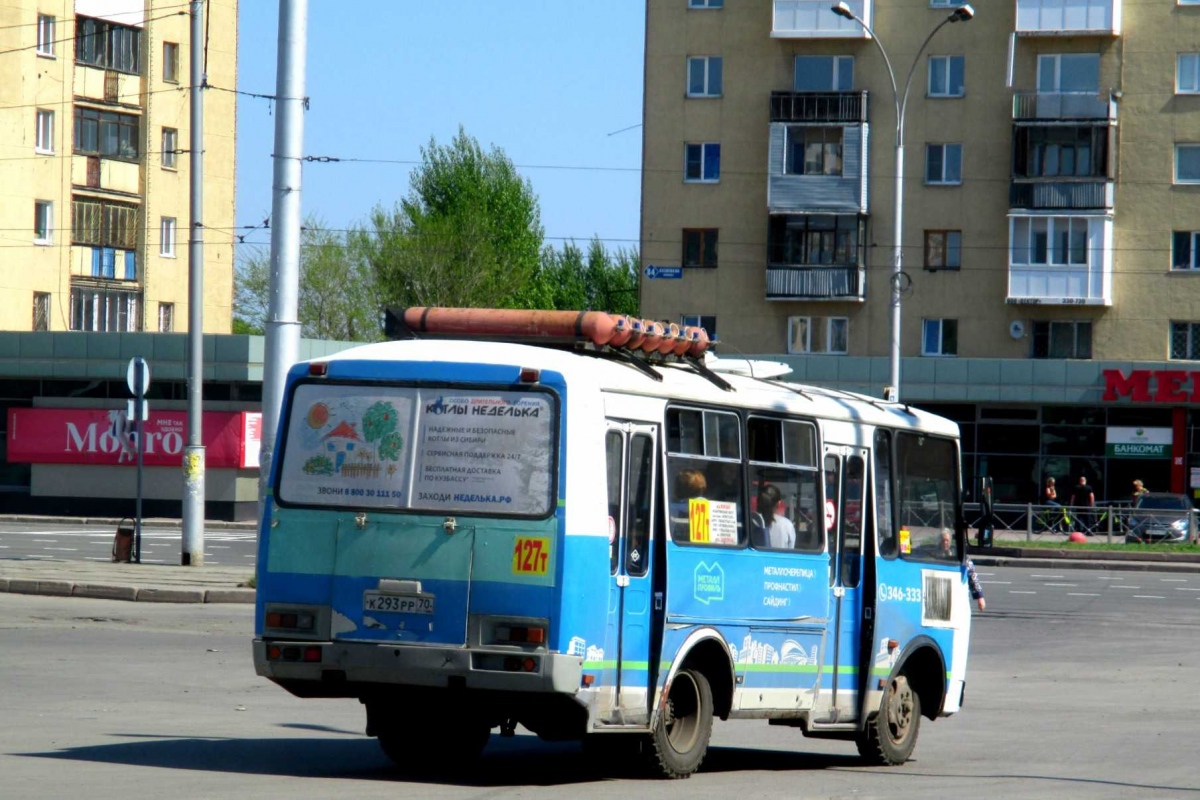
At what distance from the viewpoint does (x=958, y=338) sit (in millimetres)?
52656

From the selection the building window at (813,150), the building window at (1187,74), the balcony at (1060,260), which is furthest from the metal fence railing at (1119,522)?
the building window at (1187,74)

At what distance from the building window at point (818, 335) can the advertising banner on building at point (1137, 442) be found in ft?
26.5

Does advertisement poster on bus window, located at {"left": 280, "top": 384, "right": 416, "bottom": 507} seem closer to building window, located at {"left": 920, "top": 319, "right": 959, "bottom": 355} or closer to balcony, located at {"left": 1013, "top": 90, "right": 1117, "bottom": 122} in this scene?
building window, located at {"left": 920, "top": 319, "right": 959, "bottom": 355}

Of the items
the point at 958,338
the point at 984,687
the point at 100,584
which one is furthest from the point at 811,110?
the point at 984,687

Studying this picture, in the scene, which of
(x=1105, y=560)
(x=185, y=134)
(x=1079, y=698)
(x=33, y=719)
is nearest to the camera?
(x=33, y=719)

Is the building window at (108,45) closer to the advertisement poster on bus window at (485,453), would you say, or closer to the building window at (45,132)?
the building window at (45,132)

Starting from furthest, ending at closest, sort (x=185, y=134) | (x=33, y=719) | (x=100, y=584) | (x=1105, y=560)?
(x=185, y=134), (x=1105, y=560), (x=100, y=584), (x=33, y=719)

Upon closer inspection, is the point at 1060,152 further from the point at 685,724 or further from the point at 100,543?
the point at 685,724

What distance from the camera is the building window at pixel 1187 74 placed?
51.0 metres

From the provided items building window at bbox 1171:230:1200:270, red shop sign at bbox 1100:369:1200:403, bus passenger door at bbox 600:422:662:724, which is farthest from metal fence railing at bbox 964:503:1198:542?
bus passenger door at bbox 600:422:662:724

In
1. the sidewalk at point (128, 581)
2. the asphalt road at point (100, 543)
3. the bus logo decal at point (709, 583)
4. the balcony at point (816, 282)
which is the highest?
the balcony at point (816, 282)

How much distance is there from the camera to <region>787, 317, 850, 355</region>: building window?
53531 mm

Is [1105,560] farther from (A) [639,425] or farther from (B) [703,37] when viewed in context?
(A) [639,425]

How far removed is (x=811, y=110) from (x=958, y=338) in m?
7.95
